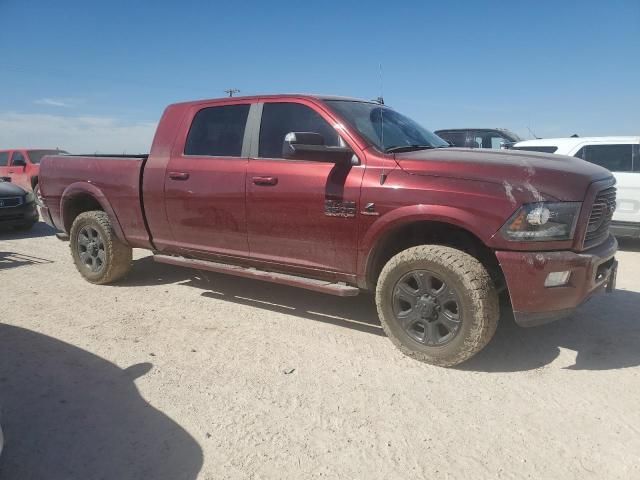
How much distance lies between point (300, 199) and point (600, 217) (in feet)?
6.99

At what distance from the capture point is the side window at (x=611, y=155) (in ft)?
24.1

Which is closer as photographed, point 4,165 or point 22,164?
point 22,164

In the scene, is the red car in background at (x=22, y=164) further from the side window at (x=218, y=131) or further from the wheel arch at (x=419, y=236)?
the wheel arch at (x=419, y=236)

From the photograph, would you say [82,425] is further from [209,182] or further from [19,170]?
[19,170]

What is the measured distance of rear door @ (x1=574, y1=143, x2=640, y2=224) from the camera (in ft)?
23.5

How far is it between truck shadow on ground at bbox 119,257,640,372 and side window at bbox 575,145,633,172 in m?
3.26

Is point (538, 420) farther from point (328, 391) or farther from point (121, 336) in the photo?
point (121, 336)

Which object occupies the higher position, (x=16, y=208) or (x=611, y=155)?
(x=611, y=155)

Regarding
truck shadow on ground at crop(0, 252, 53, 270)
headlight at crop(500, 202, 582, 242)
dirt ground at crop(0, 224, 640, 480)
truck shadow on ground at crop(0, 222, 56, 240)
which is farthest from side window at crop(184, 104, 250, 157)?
truck shadow on ground at crop(0, 222, 56, 240)

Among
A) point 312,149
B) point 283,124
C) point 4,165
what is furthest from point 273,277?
point 4,165

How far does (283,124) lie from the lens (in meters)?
4.10

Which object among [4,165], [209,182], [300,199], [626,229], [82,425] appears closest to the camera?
[82,425]

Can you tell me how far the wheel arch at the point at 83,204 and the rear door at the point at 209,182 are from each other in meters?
0.89

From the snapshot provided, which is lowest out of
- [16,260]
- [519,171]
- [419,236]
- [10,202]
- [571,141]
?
[16,260]
